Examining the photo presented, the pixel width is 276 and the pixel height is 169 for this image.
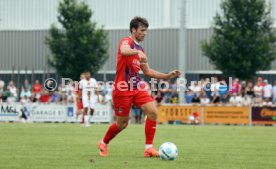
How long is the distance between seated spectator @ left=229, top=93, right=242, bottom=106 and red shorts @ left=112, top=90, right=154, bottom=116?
74.1ft

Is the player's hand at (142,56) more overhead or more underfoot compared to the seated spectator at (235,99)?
more overhead

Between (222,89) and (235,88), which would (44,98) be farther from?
(235,88)

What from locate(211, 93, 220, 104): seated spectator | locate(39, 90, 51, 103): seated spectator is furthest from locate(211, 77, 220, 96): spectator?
locate(39, 90, 51, 103): seated spectator

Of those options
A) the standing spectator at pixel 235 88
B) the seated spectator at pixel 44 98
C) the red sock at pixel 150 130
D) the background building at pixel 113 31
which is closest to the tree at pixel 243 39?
the standing spectator at pixel 235 88

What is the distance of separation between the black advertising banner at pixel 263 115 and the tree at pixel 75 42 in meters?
12.8

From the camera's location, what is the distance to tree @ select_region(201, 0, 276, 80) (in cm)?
4000

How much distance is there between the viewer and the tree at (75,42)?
43969 millimetres

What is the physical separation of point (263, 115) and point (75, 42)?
14.2 m

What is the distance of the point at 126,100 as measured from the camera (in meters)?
13.6

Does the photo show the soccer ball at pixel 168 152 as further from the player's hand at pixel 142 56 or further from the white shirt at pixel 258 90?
the white shirt at pixel 258 90

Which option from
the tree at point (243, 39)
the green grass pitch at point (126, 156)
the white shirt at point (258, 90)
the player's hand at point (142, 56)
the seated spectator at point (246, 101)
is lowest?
the green grass pitch at point (126, 156)

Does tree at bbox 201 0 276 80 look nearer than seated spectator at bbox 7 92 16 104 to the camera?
Yes

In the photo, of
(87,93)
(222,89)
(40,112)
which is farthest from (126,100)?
(40,112)

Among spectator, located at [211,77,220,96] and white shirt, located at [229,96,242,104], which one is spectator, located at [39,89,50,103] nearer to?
spectator, located at [211,77,220,96]
